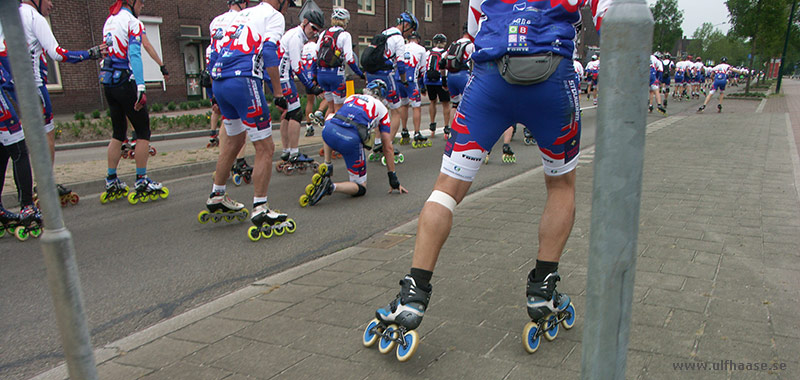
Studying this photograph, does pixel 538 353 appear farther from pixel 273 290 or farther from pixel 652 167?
pixel 652 167

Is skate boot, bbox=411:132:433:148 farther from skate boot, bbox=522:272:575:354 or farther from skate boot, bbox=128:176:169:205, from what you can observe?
skate boot, bbox=522:272:575:354

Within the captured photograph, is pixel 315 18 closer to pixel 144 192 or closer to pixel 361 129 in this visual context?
pixel 361 129

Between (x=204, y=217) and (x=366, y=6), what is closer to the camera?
(x=204, y=217)

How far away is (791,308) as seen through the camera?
3.09 meters

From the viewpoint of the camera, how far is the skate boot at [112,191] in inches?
260

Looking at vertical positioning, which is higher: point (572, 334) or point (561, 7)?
point (561, 7)

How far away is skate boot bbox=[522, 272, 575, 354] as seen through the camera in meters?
2.60

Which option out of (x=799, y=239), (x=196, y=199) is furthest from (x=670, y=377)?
(x=196, y=199)

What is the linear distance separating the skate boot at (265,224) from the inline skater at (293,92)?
2.79m

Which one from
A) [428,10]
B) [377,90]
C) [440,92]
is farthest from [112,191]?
[428,10]

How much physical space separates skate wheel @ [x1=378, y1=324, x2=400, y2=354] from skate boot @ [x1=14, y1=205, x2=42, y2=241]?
13.5 ft

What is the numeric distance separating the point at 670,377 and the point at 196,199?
577 centimetres

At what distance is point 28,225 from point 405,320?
446 cm

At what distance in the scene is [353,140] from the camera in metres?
6.41
